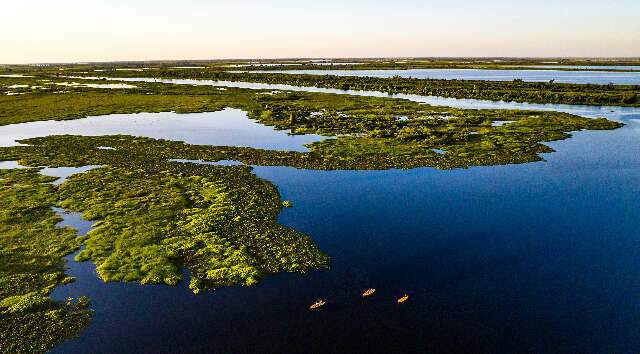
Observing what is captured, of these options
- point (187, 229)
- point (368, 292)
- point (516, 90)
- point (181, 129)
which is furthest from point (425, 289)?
point (516, 90)

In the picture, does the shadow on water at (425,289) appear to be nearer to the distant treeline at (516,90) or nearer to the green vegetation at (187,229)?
the green vegetation at (187,229)

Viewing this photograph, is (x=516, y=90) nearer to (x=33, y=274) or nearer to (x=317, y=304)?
(x=317, y=304)

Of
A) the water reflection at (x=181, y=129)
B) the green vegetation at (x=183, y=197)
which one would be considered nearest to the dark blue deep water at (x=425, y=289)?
the green vegetation at (x=183, y=197)

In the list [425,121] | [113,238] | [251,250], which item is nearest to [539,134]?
[425,121]

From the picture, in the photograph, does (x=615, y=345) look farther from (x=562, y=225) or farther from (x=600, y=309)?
(x=562, y=225)

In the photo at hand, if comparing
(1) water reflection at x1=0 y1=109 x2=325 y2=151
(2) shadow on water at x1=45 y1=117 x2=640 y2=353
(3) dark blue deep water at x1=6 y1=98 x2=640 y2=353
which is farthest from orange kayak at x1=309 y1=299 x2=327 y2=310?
(1) water reflection at x1=0 y1=109 x2=325 y2=151

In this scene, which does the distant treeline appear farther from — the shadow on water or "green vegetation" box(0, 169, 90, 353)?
"green vegetation" box(0, 169, 90, 353)
